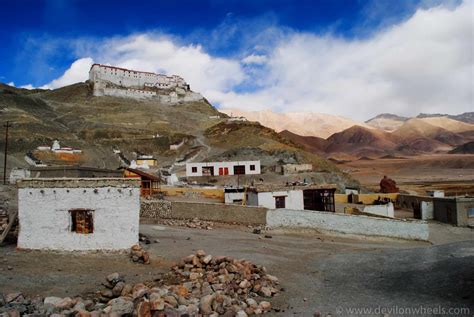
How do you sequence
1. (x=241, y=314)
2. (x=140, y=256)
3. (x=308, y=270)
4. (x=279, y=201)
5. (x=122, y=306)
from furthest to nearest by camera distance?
(x=279, y=201), (x=308, y=270), (x=140, y=256), (x=241, y=314), (x=122, y=306)

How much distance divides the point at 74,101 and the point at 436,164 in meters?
101

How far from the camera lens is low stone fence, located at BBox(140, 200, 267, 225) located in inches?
939

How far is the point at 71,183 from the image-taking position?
1573cm

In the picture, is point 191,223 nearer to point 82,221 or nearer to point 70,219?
point 82,221

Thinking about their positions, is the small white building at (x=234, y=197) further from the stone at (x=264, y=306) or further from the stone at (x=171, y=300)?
the stone at (x=171, y=300)

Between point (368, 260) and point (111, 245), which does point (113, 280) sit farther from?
point (368, 260)

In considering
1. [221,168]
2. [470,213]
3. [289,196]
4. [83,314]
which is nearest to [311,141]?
[221,168]

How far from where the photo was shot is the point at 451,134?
158m

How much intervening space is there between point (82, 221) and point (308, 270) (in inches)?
355

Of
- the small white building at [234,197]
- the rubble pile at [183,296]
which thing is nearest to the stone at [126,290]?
the rubble pile at [183,296]

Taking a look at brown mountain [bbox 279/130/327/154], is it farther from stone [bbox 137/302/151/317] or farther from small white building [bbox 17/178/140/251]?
stone [bbox 137/302/151/317]

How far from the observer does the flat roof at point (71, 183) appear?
50.8 ft

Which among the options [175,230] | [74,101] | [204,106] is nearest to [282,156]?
[175,230]

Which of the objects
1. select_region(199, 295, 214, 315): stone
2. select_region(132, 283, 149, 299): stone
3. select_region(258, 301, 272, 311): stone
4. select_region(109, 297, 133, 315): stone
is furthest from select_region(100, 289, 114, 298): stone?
select_region(258, 301, 272, 311): stone
